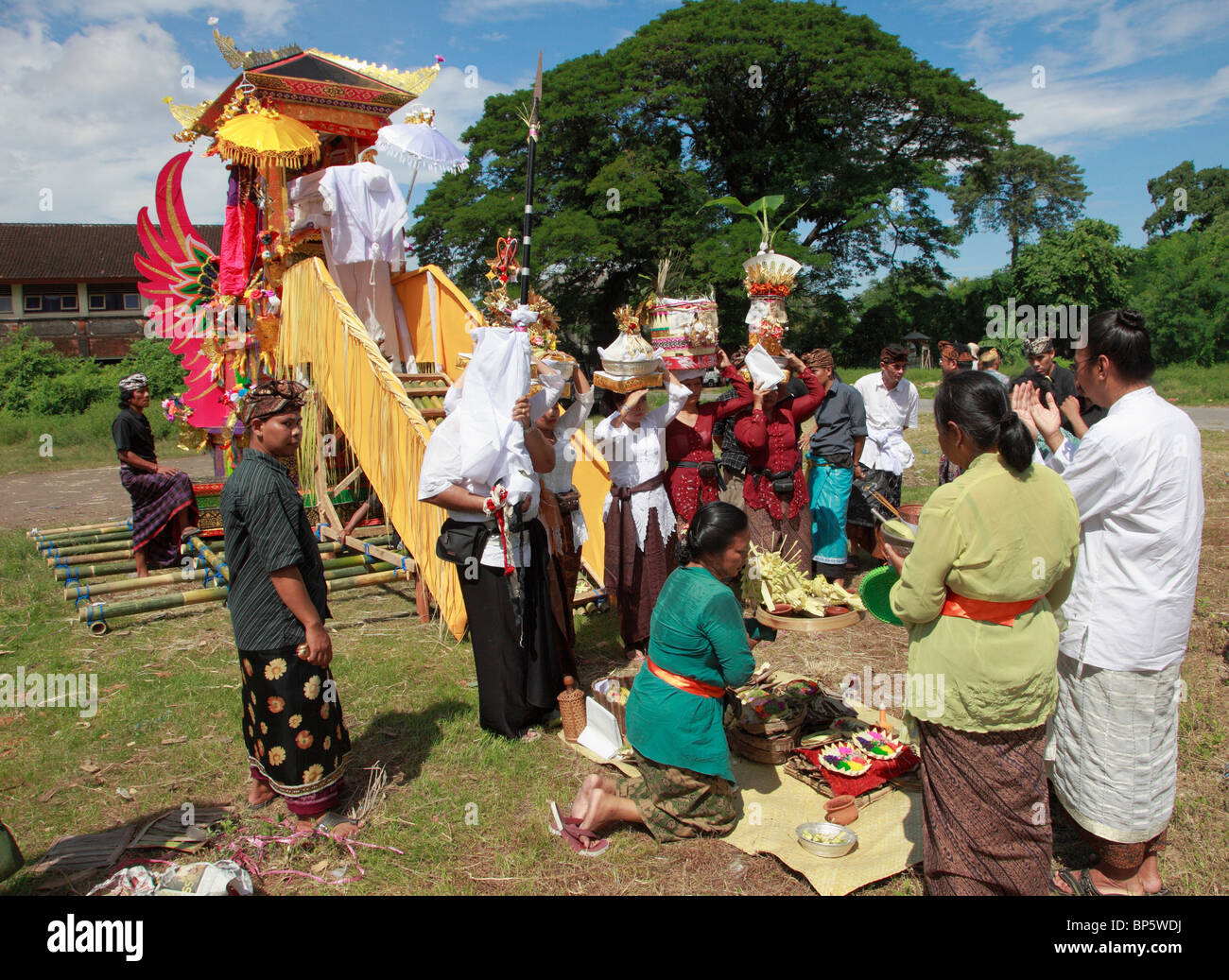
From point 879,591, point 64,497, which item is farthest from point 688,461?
point 64,497

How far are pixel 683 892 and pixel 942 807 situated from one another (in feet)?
3.42

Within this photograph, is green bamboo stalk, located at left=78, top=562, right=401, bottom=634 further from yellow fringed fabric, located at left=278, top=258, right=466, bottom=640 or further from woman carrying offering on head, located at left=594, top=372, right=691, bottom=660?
woman carrying offering on head, located at left=594, top=372, right=691, bottom=660

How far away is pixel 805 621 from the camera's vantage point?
519 centimetres

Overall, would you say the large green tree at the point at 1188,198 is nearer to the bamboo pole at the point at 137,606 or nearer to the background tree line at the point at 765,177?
the background tree line at the point at 765,177

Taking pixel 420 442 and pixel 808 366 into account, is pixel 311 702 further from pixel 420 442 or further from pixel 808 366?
pixel 808 366

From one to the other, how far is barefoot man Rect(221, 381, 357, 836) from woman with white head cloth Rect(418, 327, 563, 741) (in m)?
0.84

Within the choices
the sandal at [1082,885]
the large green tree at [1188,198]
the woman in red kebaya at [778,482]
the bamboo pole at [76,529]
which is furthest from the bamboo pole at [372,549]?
the large green tree at [1188,198]

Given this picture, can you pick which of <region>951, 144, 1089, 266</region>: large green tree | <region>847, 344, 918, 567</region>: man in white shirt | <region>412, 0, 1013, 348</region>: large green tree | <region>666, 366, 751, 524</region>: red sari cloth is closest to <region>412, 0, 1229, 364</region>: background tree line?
<region>412, 0, 1013, 348</region>: large green tree

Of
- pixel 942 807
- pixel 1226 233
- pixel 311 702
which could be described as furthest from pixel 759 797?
pixel 1226 233

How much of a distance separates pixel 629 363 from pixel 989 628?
2797mm

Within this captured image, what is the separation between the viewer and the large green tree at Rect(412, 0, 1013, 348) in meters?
22.1

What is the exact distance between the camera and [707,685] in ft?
11.1

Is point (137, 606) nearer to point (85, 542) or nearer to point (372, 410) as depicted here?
point (372, 410)

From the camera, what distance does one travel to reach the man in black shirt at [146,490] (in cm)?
723
